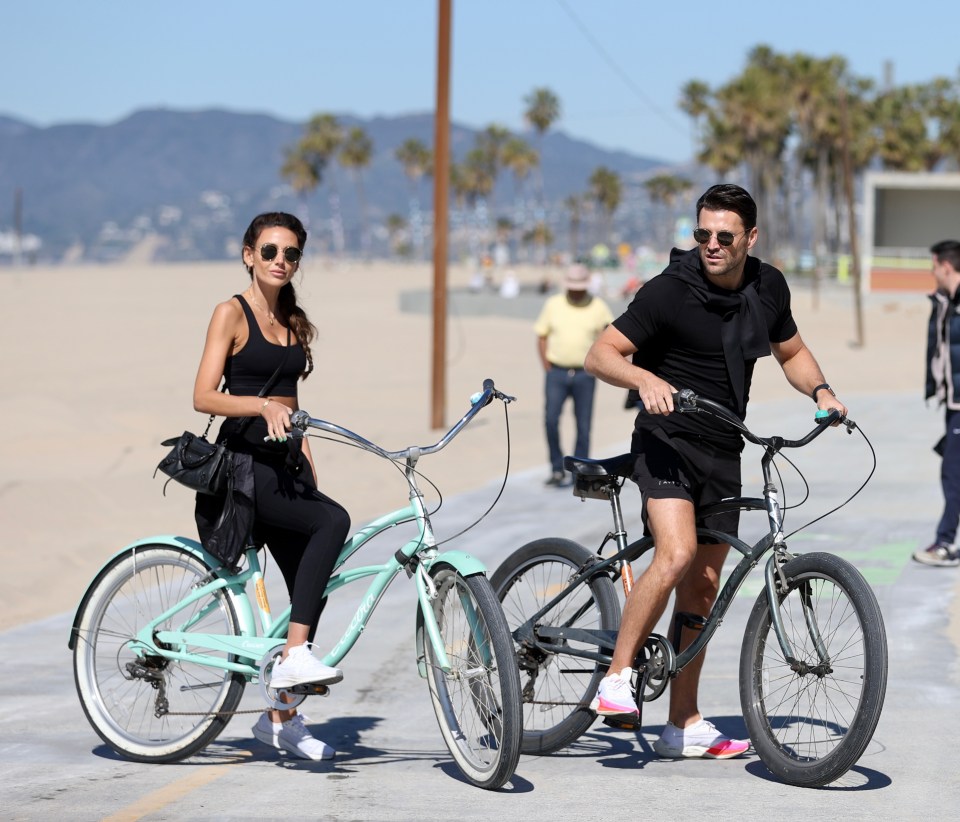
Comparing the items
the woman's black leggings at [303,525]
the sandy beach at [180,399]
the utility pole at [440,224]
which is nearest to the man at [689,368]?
the woman's black leggings at [303,525]

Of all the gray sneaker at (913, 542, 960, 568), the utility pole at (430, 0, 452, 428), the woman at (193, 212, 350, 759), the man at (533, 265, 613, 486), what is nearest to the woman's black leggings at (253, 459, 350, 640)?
the woman at (193, 212, 350, 759)

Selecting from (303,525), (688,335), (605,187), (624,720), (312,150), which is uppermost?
(312,150)

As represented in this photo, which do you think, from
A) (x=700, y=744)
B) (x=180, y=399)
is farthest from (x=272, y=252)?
(x=180, y=399)

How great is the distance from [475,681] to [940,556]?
5.26 m

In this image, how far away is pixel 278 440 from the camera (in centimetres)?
487

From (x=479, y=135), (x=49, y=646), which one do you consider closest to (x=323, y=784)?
(x=49, y=646)

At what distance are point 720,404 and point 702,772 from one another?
49.2 inches

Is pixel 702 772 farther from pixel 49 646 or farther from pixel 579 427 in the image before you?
pixel 579 427

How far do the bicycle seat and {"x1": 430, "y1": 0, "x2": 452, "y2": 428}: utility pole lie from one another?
1243 cm

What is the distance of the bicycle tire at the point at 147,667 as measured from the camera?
5.25 metres

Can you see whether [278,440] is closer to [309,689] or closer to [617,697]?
[309,689]

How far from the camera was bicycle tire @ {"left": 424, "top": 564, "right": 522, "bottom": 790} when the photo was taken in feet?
14.9

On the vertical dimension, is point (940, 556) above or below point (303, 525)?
below

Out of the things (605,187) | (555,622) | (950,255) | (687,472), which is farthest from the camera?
(605,187)
